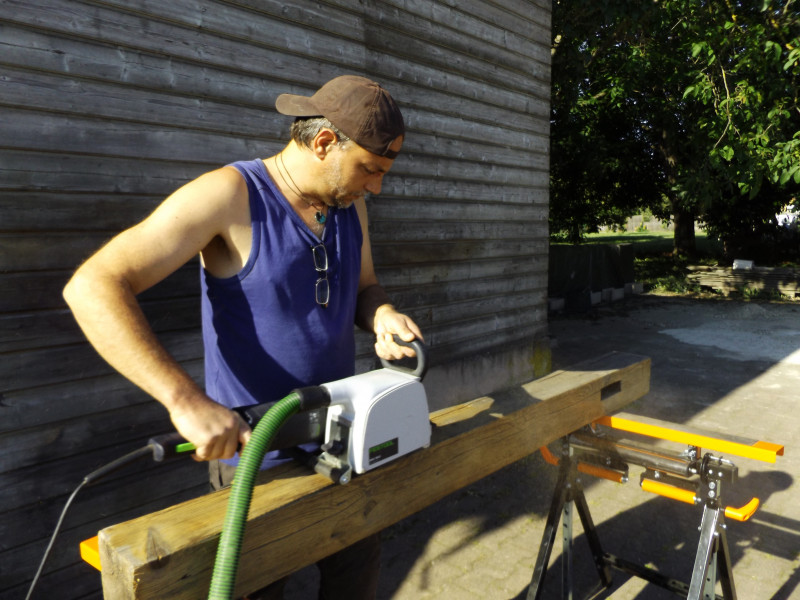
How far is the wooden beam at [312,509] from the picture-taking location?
116 centimetres

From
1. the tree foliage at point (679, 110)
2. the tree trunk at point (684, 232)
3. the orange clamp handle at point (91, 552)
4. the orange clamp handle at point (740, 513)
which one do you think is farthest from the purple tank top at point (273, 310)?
the tree trunk at point (684, 232)

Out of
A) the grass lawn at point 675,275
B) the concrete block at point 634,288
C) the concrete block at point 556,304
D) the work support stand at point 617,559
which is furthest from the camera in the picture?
the concrete block at point 634,288


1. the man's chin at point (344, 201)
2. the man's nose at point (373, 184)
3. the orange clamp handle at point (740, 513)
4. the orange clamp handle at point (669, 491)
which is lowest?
the orange clamp handle at point (740, 513)

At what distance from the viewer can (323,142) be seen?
1.60m

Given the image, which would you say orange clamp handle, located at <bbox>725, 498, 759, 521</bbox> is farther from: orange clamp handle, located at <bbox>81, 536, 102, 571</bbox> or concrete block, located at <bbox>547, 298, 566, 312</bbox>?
concrete block, located at <bbox>547, 298, 566, 312</bbox>

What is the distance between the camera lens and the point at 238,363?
1.65 meters

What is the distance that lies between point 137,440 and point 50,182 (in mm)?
1217

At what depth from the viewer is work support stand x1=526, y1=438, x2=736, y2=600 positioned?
2.17 meters

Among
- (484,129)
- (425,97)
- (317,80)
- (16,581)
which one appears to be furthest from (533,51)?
(16,581)

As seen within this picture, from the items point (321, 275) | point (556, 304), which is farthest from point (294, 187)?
point (556, 304)

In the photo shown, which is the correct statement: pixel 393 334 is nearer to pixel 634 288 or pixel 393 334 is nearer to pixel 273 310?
pixel 273 310

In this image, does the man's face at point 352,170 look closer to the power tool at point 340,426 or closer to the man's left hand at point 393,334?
the man's left hand at point 393,334

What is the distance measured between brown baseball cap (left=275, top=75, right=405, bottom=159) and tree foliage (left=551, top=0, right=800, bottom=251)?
250 inches

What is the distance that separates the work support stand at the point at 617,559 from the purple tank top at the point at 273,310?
1461 mm
